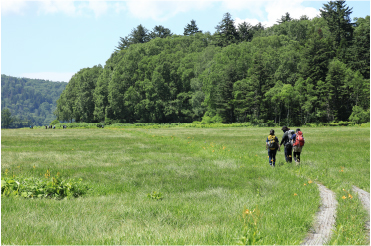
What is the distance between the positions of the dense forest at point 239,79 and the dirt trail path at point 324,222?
7070cm

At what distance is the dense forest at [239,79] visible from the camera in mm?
80875

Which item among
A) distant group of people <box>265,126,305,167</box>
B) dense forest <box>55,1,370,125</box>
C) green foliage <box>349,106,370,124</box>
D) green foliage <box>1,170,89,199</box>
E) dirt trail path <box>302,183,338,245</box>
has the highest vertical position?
dense forest <box>55,1,370,125</box>

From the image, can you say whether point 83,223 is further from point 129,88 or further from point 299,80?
point 129,88

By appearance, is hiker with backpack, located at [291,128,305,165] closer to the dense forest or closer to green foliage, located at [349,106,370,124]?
the dense forest

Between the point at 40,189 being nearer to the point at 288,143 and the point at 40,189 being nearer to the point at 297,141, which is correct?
the point at 288,143

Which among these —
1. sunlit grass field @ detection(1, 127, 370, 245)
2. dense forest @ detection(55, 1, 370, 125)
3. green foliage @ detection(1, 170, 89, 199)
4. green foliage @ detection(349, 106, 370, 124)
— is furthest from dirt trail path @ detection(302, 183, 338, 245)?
green foliage @ detection(349, 106, 370, 124)

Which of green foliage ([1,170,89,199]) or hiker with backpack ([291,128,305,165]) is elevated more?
hiker with backpack ([291,128,305,165])

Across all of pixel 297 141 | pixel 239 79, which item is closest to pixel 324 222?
pixel 297 141

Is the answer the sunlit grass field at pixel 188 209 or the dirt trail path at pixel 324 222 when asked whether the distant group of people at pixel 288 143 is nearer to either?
the sunlit grass field at pixel 188 209

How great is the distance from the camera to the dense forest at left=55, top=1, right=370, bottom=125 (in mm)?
80875

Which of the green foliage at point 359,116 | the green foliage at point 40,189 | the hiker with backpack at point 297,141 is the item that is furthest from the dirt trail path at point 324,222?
the green foliage at point 359,116

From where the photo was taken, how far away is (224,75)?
293 feet

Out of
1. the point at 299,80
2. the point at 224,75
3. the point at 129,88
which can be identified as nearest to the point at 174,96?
the point at 129,88

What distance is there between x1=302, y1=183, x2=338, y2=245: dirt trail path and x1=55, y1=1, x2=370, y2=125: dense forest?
7070 cm
